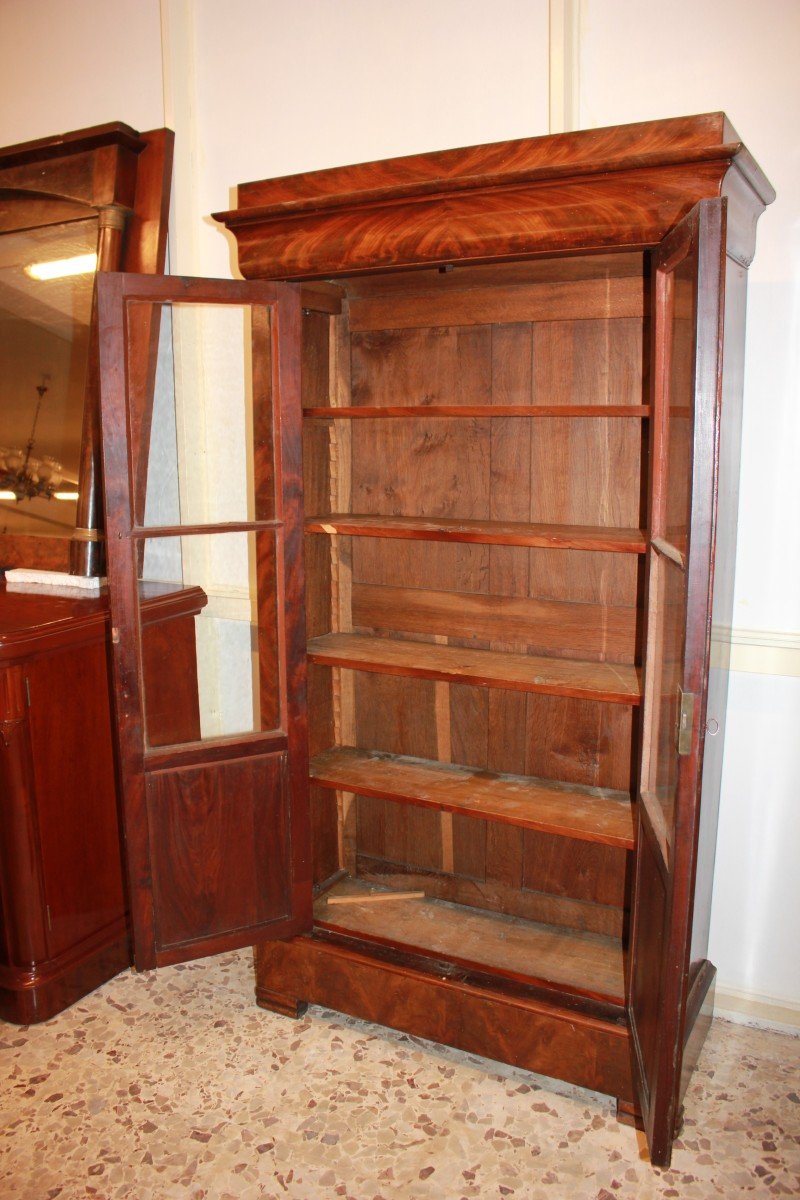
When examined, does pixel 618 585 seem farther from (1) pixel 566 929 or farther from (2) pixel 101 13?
(2) pixel 101 13

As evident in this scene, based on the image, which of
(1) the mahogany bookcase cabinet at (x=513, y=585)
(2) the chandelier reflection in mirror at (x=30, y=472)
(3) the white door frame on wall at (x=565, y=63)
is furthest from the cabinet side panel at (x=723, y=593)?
(2) the chandelier reflection in mirror at (x=30, y=472)

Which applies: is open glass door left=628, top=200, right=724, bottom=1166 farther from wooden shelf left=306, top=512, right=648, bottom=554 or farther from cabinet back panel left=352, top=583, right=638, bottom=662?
cabinet back panel left=352, top=583, right=638, bottom=662

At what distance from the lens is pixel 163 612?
2.21 metres

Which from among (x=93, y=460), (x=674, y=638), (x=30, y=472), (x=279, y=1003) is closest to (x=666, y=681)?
(x=674, y=638)

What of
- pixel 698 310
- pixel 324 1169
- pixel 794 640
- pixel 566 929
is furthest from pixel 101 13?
pixel 324 1169

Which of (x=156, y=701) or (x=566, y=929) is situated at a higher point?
(x=156, y=701)

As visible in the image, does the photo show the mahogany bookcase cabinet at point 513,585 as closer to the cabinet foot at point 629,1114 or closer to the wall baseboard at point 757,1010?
the cabinet foot at point 629,1114

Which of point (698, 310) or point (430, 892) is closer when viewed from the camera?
point (698, 310)

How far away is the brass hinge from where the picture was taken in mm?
1411

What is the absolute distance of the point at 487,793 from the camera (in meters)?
2.15

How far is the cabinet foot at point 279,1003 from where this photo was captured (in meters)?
2.27

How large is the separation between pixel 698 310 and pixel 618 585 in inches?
37.4

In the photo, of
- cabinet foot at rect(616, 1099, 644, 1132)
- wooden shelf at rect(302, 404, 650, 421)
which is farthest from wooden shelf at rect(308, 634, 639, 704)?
cabinet foot at rect(616, 1099, 644, 1132)

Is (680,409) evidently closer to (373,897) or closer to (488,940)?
(488,940)
